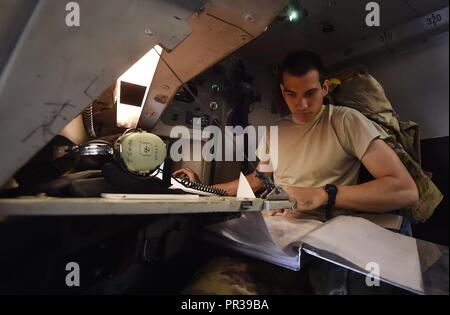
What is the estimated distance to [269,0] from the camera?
2.15 feet

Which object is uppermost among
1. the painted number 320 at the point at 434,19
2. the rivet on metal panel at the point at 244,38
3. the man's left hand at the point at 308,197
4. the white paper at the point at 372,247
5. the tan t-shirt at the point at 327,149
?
the painted number 320 at the point at 434,19

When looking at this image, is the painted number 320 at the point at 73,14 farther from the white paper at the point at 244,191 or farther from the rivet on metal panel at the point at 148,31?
the white paper at the point at 244,191

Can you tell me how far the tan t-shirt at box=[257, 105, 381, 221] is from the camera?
106 cm

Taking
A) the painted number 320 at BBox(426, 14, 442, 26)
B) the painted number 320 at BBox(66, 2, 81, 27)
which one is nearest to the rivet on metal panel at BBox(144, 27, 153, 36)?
the painted number 320 at BBox(66, 2, 81, 27)

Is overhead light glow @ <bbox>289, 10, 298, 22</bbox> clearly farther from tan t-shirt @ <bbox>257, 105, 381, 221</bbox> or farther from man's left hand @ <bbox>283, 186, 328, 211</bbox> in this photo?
man's left hand @ <bbox>283, 186, 328, 211</bbox>

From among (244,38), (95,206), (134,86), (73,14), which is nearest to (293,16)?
(244,38)

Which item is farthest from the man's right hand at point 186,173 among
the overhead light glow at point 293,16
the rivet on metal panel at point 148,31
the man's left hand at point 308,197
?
the overhead light glow at point 293,16

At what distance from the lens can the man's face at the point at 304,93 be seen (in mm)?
1181

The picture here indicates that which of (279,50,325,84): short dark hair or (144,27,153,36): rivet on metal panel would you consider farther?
(279,50,325,84): short dark hair

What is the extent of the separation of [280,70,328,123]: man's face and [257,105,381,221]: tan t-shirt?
1.9 inches

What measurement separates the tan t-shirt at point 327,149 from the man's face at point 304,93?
1.9 inches

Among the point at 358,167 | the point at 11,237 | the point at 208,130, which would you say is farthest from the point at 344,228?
the point at 208,130

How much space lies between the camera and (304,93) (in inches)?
46.9
